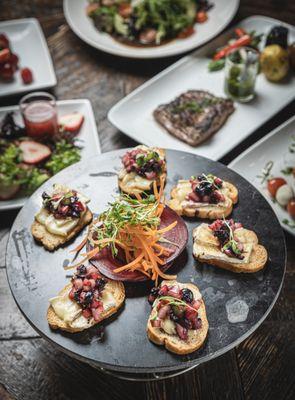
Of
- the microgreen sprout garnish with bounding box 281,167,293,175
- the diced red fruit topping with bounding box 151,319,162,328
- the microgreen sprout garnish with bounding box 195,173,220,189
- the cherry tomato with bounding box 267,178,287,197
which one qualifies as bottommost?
the microgreen sprout garnish with bounding box 281,167,293,175

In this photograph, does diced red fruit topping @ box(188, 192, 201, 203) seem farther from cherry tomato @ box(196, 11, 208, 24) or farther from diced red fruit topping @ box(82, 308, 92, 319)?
cherry tomato @ box(196, 11, 208, 24)

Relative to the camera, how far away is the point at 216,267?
3.03 m

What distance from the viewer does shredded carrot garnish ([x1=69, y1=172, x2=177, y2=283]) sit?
288 cm

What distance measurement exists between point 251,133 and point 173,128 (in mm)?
673

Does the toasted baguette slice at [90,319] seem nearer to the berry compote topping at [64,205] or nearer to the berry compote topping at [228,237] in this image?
the berry compote topping at [64,205]

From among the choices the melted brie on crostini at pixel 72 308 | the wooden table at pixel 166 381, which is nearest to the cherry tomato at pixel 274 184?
the wooden table at pixel 166 381

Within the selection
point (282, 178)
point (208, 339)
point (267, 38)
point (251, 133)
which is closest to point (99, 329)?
point (208, 339)

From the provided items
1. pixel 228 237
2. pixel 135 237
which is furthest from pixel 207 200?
pixel 135 237

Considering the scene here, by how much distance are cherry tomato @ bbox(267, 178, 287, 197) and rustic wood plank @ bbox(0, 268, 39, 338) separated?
6.72ft

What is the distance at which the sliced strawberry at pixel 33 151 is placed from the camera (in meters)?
4.37

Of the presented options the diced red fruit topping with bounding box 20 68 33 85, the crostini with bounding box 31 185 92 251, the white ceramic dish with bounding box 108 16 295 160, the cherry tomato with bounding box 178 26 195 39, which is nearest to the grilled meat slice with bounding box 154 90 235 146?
the white ceramic dish with bounding box 108 16 295 160

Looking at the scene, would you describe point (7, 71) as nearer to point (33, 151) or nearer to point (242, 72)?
point (33, 151)

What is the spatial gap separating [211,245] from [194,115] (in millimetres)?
1834

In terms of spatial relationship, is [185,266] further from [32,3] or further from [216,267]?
[32,3]
